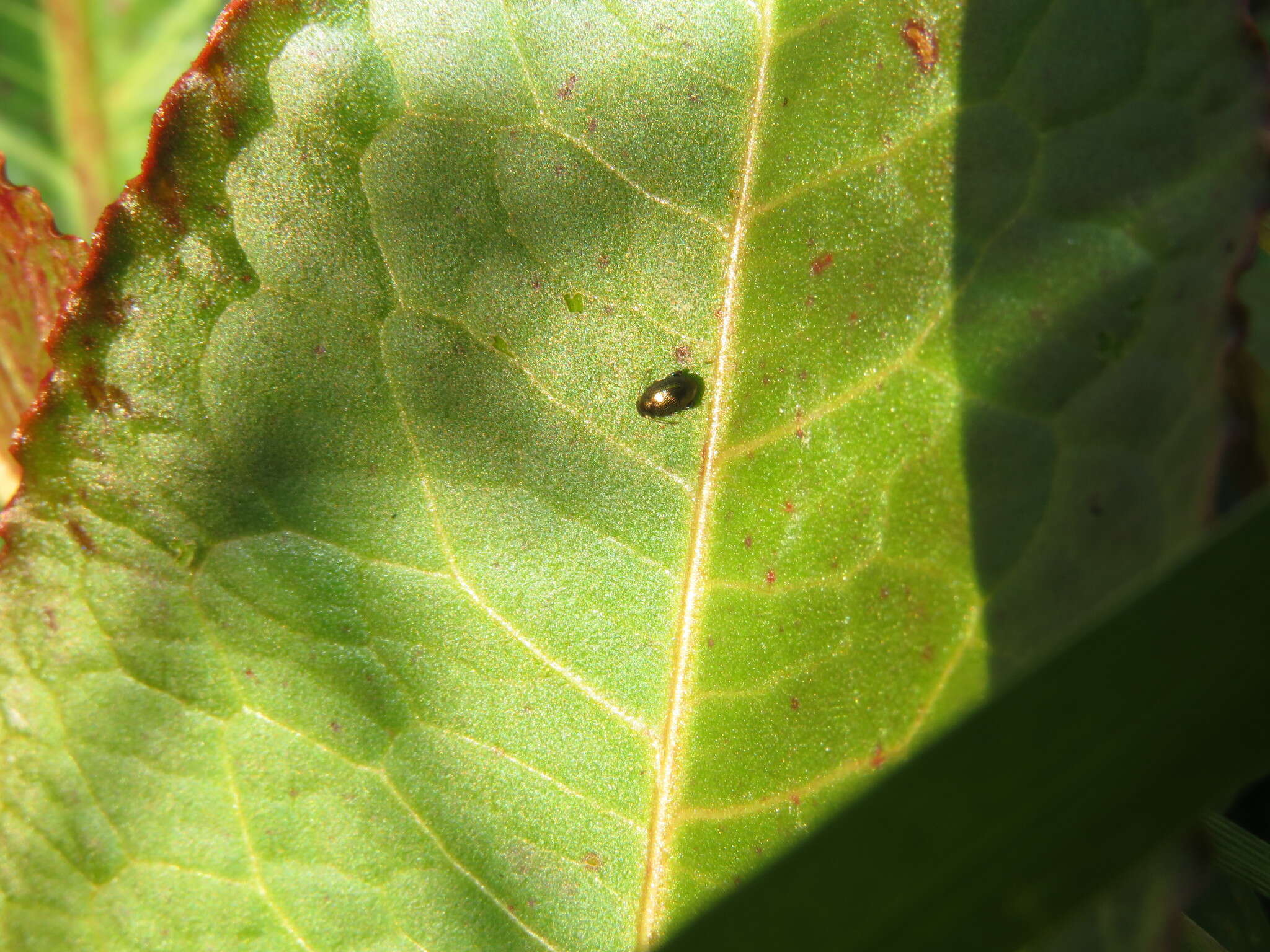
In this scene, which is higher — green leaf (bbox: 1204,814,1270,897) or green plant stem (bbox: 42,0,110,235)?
green plant stem (bbox: 42,0,110,235)

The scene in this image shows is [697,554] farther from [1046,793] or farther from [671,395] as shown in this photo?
[1046,793]

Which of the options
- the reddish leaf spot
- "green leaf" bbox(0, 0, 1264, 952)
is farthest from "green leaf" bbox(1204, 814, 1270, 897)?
the reddish leaf spot

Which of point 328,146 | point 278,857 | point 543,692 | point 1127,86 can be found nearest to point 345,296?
point 328,146

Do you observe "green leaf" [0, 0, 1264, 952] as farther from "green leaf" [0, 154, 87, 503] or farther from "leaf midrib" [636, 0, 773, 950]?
"green leaf" [0, 154, 87, 503]

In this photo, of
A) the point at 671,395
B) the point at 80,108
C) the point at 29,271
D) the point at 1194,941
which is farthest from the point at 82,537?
the point at 80,108

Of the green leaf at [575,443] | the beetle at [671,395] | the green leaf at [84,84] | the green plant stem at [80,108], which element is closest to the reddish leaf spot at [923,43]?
the green leaf at [575,443]

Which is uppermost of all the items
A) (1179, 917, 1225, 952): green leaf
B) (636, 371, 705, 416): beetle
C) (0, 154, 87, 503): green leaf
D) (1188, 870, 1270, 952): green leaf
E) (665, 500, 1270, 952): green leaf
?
(0, 154, 87, 503): green leaf

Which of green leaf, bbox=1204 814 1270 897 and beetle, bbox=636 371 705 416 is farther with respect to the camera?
green leaf, bbox=1204 814 1270 897

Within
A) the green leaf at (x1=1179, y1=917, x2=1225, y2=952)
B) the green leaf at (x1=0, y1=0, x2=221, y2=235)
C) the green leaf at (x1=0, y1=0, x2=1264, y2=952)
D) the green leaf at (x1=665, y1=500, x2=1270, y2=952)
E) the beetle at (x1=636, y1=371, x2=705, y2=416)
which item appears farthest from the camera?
the green leaf at (x1=0, y1=0, x2=221, y2=235)
